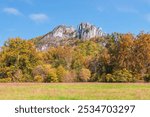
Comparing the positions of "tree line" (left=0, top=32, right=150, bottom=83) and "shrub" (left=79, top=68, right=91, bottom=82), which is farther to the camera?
"shrub" (left=79, top=68, right=91, bottom=82)

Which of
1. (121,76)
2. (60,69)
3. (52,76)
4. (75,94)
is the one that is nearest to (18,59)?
(52,76)

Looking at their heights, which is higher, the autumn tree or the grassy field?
the autumn tree

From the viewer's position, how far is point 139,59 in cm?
7431

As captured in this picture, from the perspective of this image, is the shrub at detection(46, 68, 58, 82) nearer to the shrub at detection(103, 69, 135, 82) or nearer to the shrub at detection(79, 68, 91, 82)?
the shrub at detection(79, 68, 91, 82)

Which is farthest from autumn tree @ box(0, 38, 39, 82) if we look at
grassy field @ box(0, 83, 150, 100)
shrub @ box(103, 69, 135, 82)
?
grassy field @ box(0, 83, 150, 100)

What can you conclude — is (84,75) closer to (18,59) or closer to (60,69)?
(60,69)

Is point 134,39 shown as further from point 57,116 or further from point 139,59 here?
point 57,116

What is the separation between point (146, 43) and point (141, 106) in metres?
57.4

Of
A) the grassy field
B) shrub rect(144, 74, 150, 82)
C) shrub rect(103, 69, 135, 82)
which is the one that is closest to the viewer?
the grassy field

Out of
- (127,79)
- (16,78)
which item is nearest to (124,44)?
(127,79)

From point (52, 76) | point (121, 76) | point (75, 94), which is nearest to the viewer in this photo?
point (75, 94)

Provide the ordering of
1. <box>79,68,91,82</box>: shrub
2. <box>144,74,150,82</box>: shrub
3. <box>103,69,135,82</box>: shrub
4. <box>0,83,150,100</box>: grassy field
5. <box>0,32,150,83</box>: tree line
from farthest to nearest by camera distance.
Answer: <box>79,68,91,82</box>: shrub, <box>0,32,150,83</box>: tree line, <box>144,74,150,82</box>: shrub, <box>103,69,135,82</box>: shrub, <box>0,83,150,100</box>: grassy field

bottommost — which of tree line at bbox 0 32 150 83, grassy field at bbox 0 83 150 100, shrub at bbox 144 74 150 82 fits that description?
grassy field at bbox 0 83 150 100

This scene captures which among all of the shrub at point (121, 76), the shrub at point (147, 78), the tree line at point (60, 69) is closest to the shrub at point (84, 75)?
the tree line at point (60, 69)
